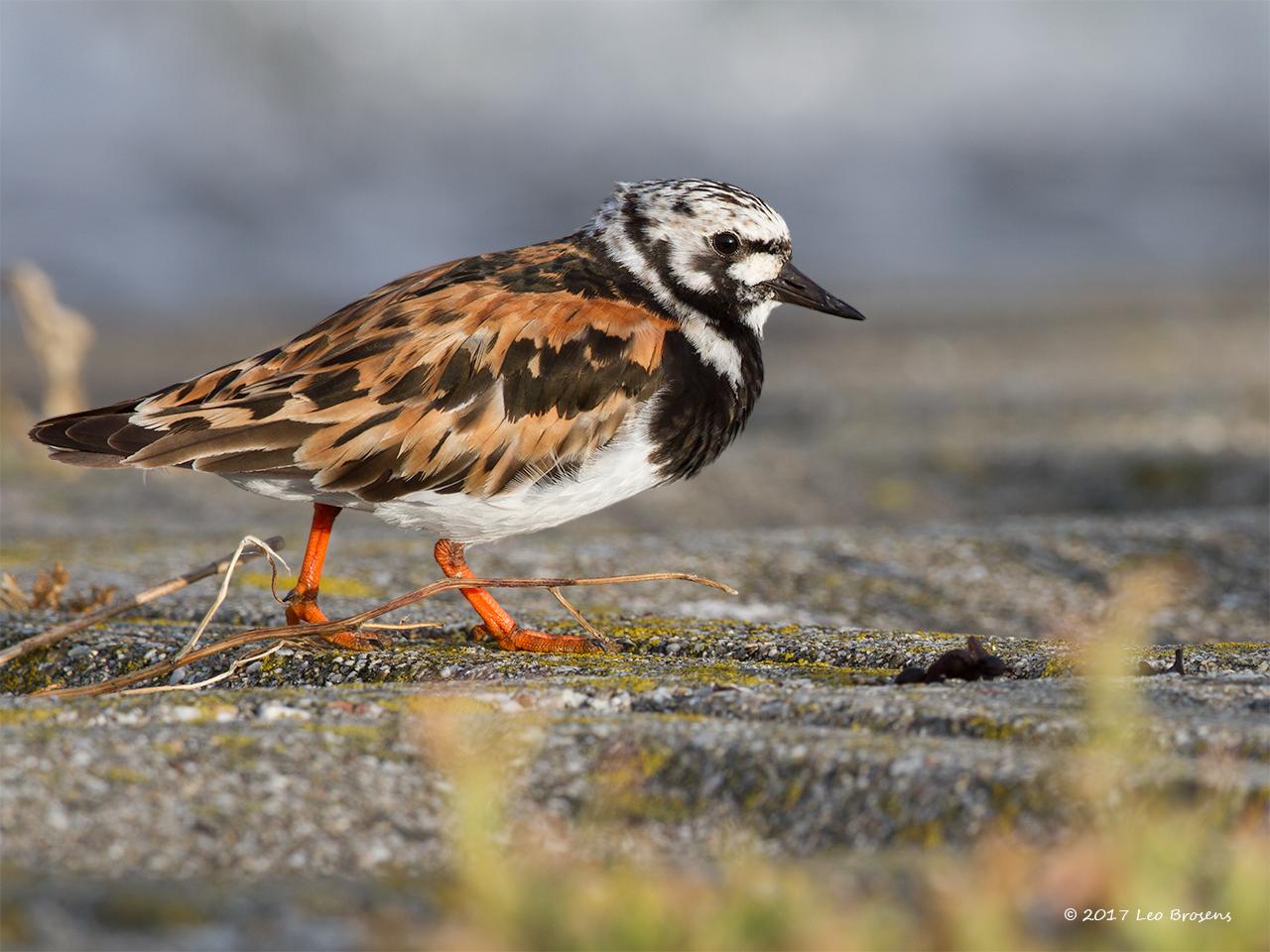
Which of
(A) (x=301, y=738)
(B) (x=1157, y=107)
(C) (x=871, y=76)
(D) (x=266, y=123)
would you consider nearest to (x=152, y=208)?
(D) (x=266, y=123)

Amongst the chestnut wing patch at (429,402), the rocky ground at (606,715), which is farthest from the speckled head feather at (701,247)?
the rocky ground at (606,715)

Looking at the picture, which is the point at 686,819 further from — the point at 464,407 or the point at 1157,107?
the point at 1157,107

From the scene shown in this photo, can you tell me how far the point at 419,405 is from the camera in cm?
382

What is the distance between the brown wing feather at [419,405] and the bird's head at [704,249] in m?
→ 0.39

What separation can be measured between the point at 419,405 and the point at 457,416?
107mm

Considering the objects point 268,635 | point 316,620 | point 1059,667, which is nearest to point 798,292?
point 1059,667

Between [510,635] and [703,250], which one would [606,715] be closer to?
[510,635]

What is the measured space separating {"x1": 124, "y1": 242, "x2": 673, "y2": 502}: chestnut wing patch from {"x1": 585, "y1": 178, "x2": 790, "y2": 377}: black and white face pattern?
14.4 inches

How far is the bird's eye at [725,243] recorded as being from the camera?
435cm

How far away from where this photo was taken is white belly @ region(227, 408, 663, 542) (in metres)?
3.83

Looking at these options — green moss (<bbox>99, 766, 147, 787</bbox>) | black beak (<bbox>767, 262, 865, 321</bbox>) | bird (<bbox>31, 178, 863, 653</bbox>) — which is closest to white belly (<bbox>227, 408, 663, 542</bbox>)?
bird (<bbox>31, 178, 863, 653</bbox>)

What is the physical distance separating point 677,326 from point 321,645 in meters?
1.35

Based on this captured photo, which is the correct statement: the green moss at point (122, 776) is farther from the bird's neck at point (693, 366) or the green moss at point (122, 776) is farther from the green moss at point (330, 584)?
the green moss at point (330, 584)

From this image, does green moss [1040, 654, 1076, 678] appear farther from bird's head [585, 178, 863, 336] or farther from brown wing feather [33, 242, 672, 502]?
bird's head [585, 178, 863, 336]
